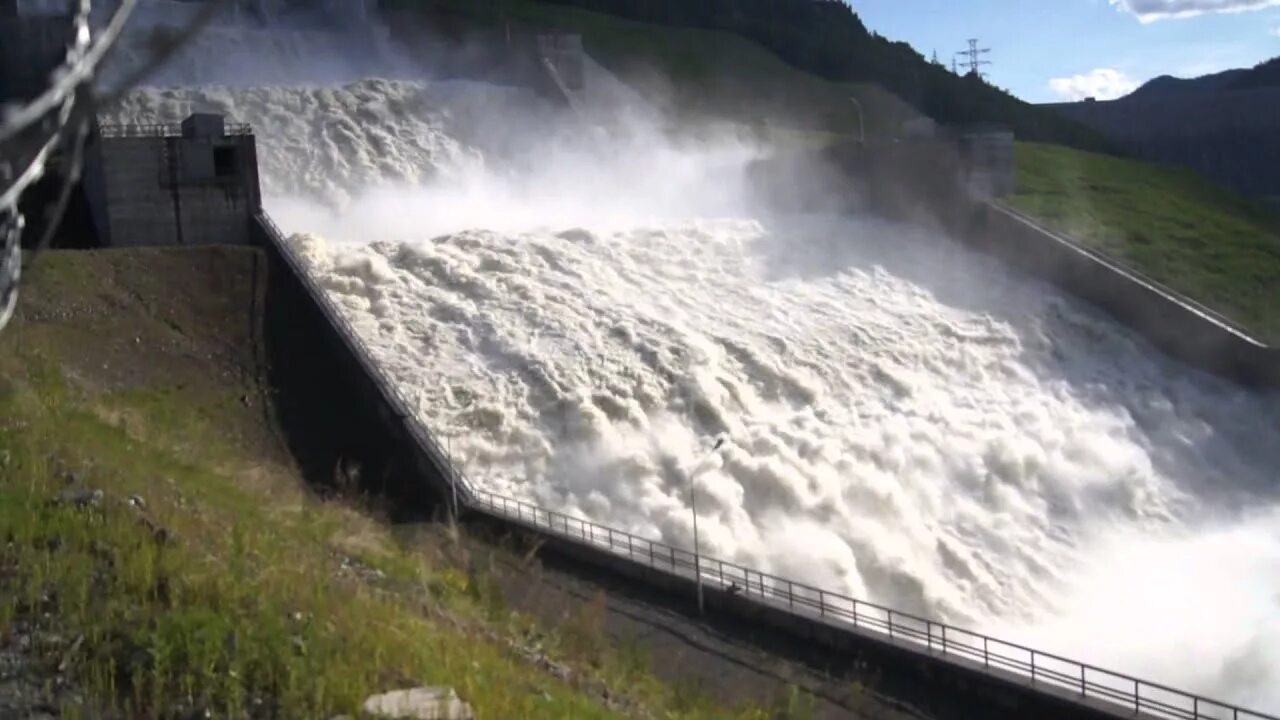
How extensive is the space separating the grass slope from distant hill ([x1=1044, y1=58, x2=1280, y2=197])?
4854cm

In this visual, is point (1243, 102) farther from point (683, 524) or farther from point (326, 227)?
point (683, 524)

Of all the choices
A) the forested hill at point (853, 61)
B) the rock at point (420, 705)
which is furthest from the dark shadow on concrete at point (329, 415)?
the forested hill at point (853, 61)

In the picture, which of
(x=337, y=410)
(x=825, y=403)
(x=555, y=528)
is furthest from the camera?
(x=825, y=403)

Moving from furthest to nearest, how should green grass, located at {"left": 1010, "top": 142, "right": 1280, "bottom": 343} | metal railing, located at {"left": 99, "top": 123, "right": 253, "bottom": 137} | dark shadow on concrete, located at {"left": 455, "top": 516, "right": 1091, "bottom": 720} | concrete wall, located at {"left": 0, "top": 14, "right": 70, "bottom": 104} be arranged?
green grass, located at {"left": 1010, "top": 142, "right": 1280, "bottom": 343}, concrete wall, located at {"left": 0, "top": 14, "right": 70, "bottom": 104}, metal railing, located at {"left": 99, "top": 123, "right": 253, "bottom": 137}, dark shadow on concrete, located at {"left": 455, "top": 516, "right": 1091, "bottom": 720}

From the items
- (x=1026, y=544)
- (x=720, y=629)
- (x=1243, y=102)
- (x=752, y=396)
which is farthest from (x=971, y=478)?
(x=1243, y=102)

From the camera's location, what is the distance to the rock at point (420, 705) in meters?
6.70

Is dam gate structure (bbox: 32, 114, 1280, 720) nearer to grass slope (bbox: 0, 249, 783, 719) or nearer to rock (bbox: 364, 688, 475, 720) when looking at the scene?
grass slope (bbox: 0, 249, 783, 719)

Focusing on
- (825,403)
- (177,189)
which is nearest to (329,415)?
(177,189)

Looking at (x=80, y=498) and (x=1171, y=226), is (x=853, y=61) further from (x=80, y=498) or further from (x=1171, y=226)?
(x=80, y=498)

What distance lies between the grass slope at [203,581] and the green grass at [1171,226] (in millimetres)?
20232

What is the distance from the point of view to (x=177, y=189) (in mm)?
22281

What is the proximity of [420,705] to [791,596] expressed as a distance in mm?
7185

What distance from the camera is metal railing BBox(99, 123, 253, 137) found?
24.2 meters

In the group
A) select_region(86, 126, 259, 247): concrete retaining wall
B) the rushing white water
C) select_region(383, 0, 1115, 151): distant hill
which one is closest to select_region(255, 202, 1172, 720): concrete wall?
select_region(86, 126, 259, 247): concrete retaining wall
